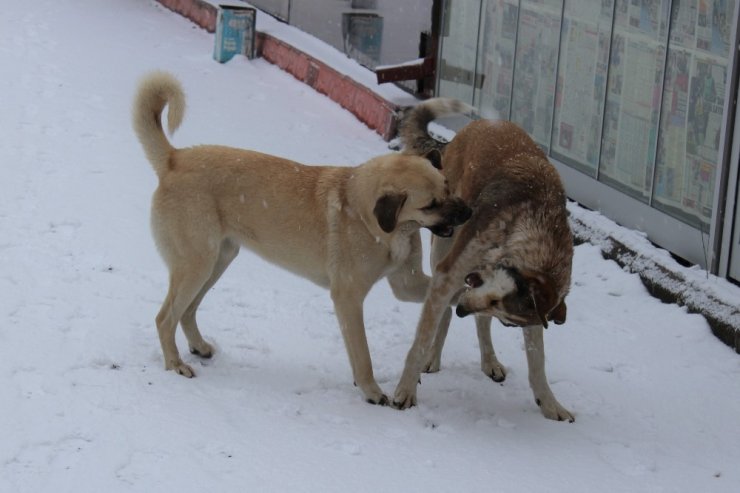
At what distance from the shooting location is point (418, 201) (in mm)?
5832

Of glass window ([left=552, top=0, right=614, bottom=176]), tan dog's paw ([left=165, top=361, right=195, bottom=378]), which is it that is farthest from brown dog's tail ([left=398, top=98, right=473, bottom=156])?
glass window ([left=552, top=0, right=614, bottom=176])

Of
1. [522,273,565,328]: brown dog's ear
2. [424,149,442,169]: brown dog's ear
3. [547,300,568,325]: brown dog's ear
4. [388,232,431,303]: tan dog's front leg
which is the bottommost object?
[388,232,431,303]: tan dog's front leg

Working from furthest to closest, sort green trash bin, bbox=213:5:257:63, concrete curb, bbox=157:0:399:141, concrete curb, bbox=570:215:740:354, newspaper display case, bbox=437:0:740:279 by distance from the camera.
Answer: green trash bin, bbox=213:5:257:63, concrete curb, bbox=157:0:399:141, newspaper display case, bbox=437:0:740:279, concrete curb, bbox=570:215:740:354

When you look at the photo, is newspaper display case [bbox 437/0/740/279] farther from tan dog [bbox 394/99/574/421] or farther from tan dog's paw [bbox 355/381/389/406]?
tan dog's paw [bbox 355/381/389/406]

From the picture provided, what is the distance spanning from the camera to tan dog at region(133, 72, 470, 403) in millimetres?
6047

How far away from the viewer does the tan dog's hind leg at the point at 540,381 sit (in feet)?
19.9

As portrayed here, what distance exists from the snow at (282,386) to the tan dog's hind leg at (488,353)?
0.08 meters

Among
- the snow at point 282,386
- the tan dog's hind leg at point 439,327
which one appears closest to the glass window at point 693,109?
the snow at point 282,386

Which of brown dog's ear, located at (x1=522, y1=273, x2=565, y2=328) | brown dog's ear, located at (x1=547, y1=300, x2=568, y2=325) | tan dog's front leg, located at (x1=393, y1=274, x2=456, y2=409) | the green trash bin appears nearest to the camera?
brown dog's ear, located at (x1=522, y1=273, x2=565, y2=328)

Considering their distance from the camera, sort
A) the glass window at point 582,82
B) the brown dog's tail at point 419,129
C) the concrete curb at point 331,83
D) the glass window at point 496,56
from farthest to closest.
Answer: the concrete curb at point 331,83
the glass window at point 496,56
the glass window at point 582,82
the brown dog's tail at point 419,129

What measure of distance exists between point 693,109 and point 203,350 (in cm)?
406

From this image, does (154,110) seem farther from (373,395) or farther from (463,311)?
(463,311)

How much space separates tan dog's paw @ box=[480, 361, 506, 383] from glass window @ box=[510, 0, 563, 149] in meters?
4.14

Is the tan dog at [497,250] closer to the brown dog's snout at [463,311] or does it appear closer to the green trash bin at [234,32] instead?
the brown dog's snout at [463,311]
